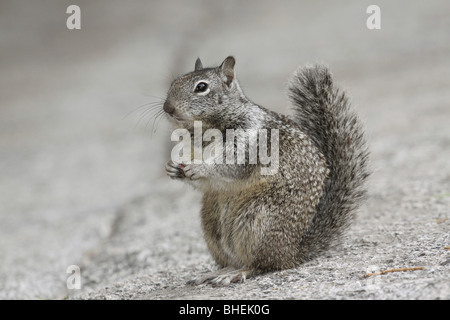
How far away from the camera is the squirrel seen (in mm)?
4418

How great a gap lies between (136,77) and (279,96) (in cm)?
475

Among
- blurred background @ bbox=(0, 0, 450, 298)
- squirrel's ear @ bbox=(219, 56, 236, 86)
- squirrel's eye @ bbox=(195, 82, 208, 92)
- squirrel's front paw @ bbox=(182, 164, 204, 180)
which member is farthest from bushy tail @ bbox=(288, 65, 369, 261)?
squirrel's front paw @ bbox=(182, 164, 204, 180)

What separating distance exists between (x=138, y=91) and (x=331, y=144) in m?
12.0

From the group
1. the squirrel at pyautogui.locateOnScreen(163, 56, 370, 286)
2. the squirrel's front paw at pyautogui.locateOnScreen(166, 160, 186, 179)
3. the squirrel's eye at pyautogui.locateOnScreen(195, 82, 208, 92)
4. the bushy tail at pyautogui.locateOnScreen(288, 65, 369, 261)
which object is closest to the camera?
the squirrel at pyautogui.locateOnScreen(163, 56, 370, 286)

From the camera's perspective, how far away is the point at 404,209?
6387mm

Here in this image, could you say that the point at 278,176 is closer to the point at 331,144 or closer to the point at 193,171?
the point at 193,171

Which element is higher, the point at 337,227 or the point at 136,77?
the point at 136,77

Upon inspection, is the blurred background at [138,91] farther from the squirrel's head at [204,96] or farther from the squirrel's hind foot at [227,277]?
the squirrel's hind foot at [227,277]

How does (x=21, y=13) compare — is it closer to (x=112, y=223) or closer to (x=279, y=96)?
(x=279, y=96)

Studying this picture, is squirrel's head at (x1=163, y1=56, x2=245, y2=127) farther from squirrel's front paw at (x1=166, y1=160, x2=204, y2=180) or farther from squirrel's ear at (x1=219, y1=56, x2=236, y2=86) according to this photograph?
squirrel's front paw at (x1=166, y1=160, x2=204, y2=180)

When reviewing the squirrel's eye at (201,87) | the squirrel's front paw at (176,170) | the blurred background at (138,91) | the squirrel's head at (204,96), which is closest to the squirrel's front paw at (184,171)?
the squirrel's front paw at (176,170)

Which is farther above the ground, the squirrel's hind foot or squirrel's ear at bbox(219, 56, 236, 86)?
squirrel's ear at bbox(219, 56, 236, 86)

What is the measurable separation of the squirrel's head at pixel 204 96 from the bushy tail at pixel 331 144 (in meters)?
0.52
